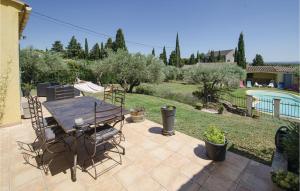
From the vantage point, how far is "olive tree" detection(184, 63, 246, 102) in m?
13.4

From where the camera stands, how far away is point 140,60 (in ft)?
40.3

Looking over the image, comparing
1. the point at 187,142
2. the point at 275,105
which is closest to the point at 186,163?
the point at 187,142

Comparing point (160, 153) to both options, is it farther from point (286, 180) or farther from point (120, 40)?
point (120, 40)

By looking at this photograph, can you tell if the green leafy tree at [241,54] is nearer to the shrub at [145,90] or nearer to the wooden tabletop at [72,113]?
the shrub at [145,90]

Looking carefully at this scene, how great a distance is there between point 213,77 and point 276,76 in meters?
Result: 20.0

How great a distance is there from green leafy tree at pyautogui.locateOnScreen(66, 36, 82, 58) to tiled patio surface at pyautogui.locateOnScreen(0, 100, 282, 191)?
3940 centimetres

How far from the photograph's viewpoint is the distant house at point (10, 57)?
4.45 meters

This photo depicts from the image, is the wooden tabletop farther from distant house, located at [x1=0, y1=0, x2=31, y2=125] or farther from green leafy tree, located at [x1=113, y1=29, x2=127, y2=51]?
green leafy tree, located at [x1=113, y1=29, x2=127, y2=51]

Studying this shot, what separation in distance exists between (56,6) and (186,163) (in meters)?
12.4

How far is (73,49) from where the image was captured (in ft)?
128

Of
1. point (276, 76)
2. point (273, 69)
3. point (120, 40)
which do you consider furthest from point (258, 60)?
point (120, 40)

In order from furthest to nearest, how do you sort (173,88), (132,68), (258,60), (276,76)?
1. (258,60)
2. (276,76)
3. (173,88)
4. (132,68)

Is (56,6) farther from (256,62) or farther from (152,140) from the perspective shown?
(256,62)

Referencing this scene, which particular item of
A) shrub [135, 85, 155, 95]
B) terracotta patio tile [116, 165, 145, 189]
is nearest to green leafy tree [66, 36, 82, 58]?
shrub [135, 85, 155, 95]
